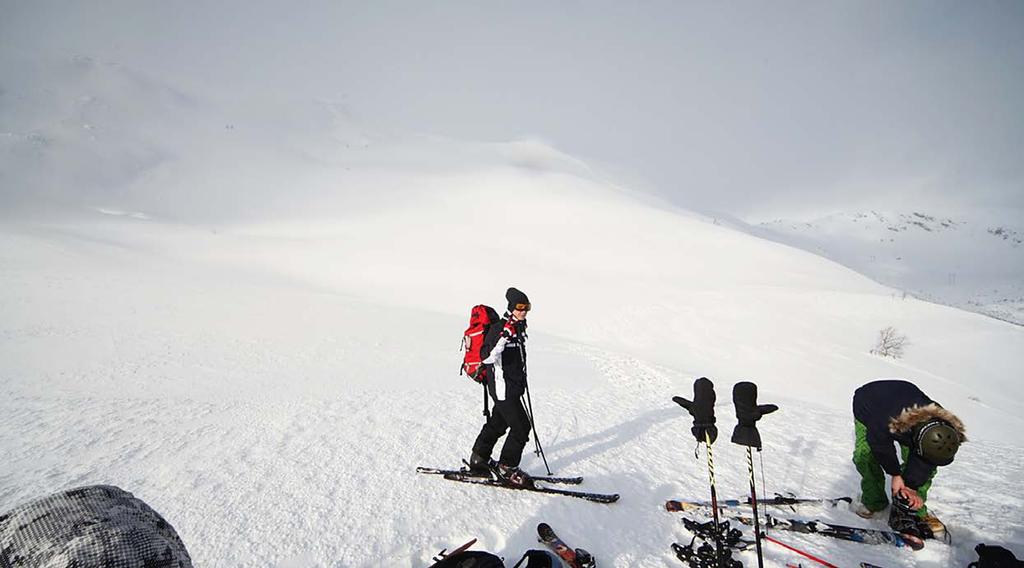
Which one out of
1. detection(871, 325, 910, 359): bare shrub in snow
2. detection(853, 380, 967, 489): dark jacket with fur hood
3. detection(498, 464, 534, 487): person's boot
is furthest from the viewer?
detection(871, 325, 910, 359): bare shrub in snow

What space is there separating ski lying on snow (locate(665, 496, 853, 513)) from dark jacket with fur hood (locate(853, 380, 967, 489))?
39.3 inches

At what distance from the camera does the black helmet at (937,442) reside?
413cm

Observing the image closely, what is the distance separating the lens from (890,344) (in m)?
20.7

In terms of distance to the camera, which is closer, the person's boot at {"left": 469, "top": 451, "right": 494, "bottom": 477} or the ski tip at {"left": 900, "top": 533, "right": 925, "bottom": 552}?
the ski tip at {"left": 900, "top": 533, "right": 925, "bottom": 552}

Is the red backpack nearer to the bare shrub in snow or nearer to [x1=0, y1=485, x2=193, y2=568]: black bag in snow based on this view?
[x1=0, y1=485, x2=193, y2=568]: black bag in snow

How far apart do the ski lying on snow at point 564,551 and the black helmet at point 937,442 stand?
3548mm

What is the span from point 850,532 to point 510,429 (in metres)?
3.92

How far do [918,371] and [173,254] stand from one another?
40.1 metres

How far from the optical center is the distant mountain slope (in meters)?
68.1

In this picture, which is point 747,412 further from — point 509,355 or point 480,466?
point 480,466

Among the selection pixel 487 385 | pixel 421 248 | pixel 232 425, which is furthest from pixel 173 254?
pixel 487 385

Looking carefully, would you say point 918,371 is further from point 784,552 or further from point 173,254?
point 173,254

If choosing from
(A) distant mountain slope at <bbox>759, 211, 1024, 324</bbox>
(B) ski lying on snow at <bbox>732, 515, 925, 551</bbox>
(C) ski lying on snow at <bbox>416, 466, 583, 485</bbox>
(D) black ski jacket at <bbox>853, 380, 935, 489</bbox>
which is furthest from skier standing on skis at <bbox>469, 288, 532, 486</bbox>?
(A) distant mountain slope at <bbox>759, 211, 1024, 324</bbox>

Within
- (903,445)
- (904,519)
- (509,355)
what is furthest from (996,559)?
(509,355)
